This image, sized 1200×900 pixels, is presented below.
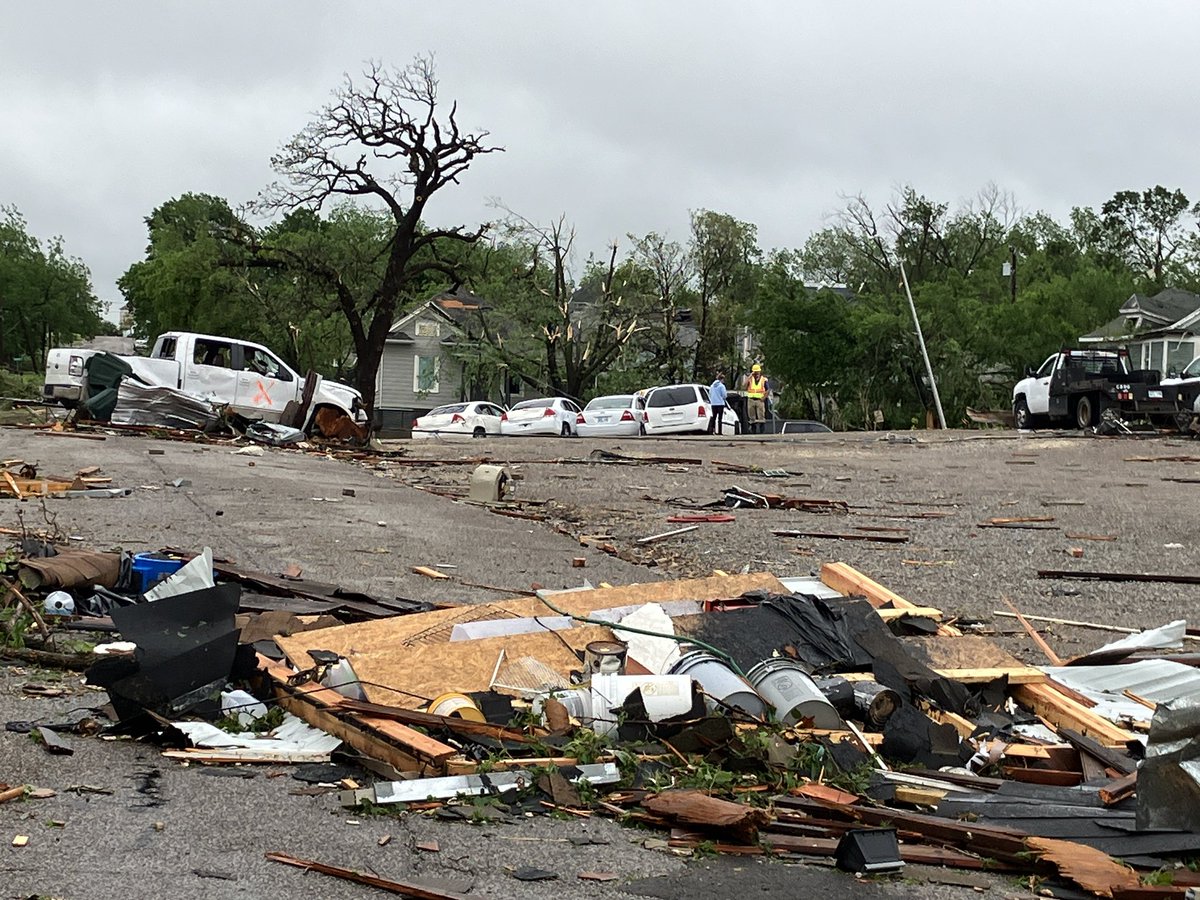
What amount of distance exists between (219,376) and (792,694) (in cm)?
2224

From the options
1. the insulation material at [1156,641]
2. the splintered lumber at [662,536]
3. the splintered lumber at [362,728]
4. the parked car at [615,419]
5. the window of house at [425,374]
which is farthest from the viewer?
the window of house at [425,374]

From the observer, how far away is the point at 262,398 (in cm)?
2636

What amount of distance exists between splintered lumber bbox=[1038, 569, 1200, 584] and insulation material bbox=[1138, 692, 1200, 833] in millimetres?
6261

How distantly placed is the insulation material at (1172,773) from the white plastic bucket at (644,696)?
170cm

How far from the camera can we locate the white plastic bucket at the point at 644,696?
5.11 m

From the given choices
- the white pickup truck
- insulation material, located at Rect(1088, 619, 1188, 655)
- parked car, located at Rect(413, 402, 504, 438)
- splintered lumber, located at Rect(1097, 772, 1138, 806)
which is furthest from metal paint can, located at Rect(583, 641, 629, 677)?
parked car, located at Rect(413, 402, 504, 438)

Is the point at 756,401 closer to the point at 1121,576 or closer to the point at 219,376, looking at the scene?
the point at 219,376

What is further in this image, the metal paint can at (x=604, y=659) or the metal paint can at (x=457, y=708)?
the metal paint can at (x=604, y=659)

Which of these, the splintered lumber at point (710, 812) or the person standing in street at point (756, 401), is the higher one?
the person standing in street at point (756, 401)

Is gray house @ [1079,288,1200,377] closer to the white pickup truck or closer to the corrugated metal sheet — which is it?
the white pickup truck

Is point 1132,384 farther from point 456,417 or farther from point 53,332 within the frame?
point 53,332

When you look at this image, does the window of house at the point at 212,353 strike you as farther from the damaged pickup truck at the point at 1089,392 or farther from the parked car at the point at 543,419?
the damaged pickup truck at the point at 1089,392

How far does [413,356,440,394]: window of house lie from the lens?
67.9 metres

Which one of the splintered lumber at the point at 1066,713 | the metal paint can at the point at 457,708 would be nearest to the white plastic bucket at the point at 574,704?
the metal paint can at the point at 457,708
